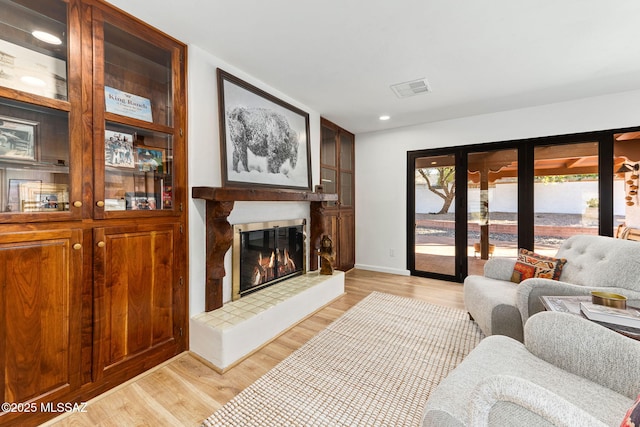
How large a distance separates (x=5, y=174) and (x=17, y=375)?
1.03 meters

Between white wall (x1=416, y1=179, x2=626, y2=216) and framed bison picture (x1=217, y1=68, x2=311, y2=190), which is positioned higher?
framed bison picture (x1=217, y1=68, x2=311, y2=190)

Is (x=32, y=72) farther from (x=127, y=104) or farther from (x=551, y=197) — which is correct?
(x=551, y=197)

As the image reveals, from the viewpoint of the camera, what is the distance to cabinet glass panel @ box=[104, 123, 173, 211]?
1.71m

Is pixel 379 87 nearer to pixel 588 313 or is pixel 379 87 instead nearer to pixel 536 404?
pixel 588 313

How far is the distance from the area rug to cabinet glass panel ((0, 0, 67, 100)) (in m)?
2.03

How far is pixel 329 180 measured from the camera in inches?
161

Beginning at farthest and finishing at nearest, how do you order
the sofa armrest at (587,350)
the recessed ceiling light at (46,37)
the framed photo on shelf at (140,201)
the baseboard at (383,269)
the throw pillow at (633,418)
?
the baseboard at (383,269) → the framed photo on shelf at (140,201) → the recessed ceiling light at (46,37) → the sofa armrest at (587,350) → the throw pillow at (633,418)

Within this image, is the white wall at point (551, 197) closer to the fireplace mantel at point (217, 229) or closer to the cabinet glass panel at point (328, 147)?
the cabinet glass panel at point (328, 147)

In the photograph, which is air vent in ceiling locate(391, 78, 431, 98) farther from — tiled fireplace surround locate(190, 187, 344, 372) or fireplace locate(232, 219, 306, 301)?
fireplace locate(232, 219, 306, 301)

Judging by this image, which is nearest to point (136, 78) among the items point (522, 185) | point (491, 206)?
point (491, 206)

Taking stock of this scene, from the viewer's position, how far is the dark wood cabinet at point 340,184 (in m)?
3.99

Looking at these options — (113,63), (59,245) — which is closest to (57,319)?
(59,245)

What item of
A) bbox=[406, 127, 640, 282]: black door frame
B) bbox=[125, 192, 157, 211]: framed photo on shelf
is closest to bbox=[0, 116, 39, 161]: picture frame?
bbox=[125, 192, 157, 211]: framed photo on shelf

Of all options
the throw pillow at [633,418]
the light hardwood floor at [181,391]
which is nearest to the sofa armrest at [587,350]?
the throw pillow at [633,418]
